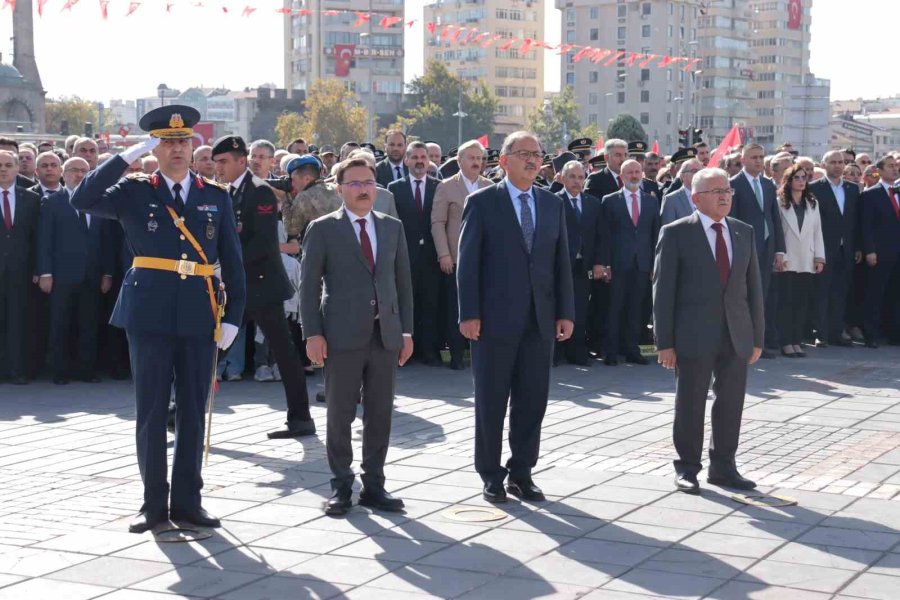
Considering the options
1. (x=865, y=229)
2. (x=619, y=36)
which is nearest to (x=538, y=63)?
(x=619, y=36)

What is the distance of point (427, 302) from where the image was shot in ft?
48.9

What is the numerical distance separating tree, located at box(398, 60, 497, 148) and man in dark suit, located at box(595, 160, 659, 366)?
113 meters

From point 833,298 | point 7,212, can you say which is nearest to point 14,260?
point 7,212

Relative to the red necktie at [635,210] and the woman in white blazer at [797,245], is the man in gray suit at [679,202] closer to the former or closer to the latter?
the red necktie at [635,210]

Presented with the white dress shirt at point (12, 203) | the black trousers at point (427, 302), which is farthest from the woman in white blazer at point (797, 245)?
the white dress shirt at point (12, 203)

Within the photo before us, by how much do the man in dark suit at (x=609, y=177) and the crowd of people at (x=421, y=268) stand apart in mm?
27

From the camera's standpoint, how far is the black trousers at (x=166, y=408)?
7.71 metres

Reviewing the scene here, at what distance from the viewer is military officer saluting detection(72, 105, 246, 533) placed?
25.2 ft

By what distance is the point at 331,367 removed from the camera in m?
8.37

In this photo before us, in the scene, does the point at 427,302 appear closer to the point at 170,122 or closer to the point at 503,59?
the point at 170,122

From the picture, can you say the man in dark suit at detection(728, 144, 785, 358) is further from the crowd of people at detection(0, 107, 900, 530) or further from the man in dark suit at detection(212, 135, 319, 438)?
the man in dark suit at detection(212, 135, 319, 438)

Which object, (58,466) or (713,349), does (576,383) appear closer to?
(713,349)

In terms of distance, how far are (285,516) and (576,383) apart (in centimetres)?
600

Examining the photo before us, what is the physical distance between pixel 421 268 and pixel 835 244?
5.37 meters
